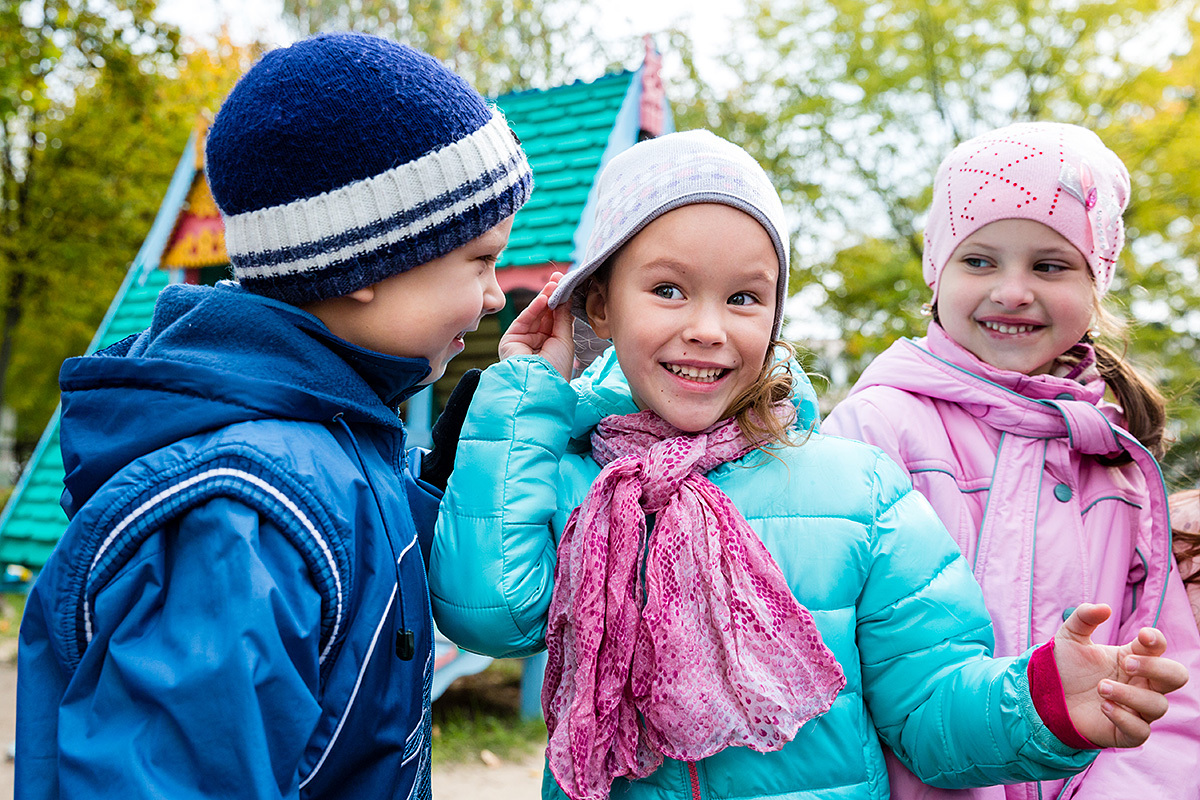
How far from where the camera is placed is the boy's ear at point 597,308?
1928mm

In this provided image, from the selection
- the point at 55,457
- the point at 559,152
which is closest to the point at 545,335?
the point at 559,152

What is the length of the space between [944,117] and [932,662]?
32.7ft

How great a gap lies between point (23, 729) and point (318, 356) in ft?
2.38

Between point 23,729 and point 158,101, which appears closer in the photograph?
point 23,729

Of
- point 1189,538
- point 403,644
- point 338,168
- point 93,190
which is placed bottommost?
point 93,190

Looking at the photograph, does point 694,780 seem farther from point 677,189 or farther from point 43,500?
point 43,500

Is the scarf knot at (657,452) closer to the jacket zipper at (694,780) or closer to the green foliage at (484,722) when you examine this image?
the jacket zipper at (694,780)

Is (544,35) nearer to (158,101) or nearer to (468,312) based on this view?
(158,101)

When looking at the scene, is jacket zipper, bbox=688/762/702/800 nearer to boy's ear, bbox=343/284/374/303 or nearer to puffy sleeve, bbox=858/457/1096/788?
puffy sleeve, bbox=858/457/1096/788

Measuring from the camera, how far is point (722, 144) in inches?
68.7

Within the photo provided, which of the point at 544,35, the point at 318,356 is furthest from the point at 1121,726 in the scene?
the point at 544,35

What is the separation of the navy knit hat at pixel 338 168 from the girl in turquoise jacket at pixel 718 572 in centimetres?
33

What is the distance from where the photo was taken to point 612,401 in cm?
192

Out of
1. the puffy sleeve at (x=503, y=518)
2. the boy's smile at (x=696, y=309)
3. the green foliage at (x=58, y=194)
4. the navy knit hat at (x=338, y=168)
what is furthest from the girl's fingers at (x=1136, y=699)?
the green foliage at (x=58, y=194)
